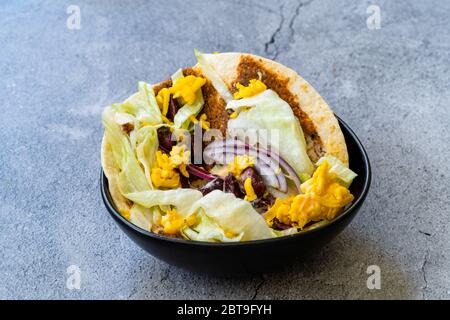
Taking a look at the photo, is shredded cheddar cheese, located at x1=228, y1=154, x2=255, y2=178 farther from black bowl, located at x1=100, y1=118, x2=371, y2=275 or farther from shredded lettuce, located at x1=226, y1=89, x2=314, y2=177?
black bowl, located at x1=100, y1=118, x2=371, y2=275

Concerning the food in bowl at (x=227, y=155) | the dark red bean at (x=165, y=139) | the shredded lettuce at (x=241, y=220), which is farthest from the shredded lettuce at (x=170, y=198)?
the dark red bean at (x=165, y=139)

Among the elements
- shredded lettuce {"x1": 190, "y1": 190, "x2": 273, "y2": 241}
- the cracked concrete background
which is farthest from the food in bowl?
the cracked concrete background

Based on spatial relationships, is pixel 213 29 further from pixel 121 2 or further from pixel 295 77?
pixel 295 77

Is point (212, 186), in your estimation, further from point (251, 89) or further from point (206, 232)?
point (251, 89)

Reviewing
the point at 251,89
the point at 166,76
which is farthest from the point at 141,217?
the point at 166,76

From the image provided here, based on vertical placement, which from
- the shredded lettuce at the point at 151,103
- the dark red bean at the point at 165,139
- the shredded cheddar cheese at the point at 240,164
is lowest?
the dark red bean at the point at 165,139

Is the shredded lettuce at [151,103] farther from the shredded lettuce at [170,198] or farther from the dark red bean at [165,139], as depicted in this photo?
the shredded lettuce at [170,198]
